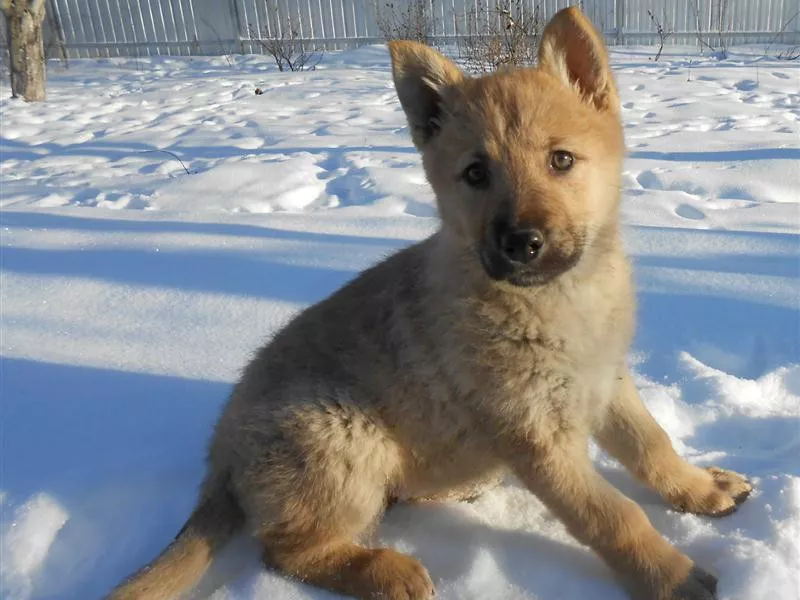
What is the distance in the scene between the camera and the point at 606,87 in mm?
2098

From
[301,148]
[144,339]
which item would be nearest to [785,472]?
[144,339]

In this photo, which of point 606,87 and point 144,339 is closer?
point 606,87

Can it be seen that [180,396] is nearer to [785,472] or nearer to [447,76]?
[447,76]

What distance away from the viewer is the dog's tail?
5.84 ft

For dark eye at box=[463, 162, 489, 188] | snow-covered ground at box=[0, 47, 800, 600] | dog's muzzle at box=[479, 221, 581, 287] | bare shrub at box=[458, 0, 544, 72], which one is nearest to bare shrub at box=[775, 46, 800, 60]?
bare shrub at box=[458, 0, 544, 72]

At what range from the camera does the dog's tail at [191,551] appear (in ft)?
5.84

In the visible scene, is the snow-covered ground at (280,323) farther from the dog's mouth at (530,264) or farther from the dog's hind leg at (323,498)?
the dog's mouth at (530,264)

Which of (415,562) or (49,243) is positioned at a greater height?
(49,243)

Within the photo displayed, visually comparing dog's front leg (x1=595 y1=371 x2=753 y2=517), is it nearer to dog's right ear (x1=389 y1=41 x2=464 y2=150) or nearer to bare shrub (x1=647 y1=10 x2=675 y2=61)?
dog's right ear (x1=389 y1=41 x2=464 y2=150)

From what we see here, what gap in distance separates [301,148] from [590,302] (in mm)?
4746

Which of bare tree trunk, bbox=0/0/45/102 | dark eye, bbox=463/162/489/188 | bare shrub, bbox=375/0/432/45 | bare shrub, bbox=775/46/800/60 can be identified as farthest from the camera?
bare shrub, bbox=375/0/432/45

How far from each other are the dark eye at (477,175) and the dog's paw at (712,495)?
1.14 m

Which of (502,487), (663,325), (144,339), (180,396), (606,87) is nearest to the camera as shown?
(606,87)

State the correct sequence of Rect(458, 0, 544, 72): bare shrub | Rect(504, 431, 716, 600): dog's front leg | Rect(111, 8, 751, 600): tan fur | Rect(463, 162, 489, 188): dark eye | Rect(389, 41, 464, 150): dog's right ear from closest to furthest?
Rect(504, 431, 716, 600): dog's front leg
Rect(111, 8, 751, 600): tan fur
Rect(463, 162, 489, 188): dark eye
Rect(389, 41, 464, 150): dog's right ear
Rect(458, 0, 544, 72): bare shrub
